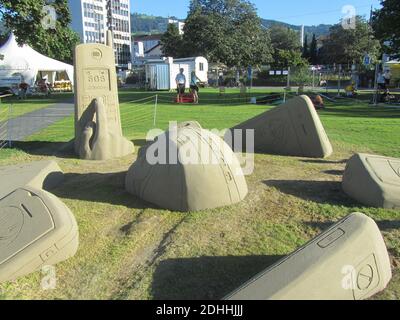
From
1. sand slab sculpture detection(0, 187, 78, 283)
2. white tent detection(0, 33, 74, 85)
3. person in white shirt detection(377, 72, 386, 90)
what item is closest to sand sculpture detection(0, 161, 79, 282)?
sand slab sculpture detection(0, 187, 78, 283)

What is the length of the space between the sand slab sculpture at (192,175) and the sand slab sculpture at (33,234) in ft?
4.98

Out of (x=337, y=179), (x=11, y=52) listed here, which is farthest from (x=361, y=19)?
(x=337, y=179)

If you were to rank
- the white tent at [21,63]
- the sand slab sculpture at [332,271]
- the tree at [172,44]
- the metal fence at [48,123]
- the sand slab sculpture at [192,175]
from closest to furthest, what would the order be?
the sand slab sculpture at [332,271]
the sand slab sculpture at [192,175]
the metal fence at [48,123]
the white tent at [21,63]
the tree at [172,44]

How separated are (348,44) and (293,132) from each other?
58089 millimetres

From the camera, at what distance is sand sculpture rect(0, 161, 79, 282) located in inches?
163

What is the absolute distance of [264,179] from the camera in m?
7.16

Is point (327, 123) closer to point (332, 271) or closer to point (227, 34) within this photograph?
point (332, 271)

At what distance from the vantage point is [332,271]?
3469 millimetres

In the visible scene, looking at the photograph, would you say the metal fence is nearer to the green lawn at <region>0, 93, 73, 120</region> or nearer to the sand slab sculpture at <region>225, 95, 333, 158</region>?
the green lawn at <region>0, 93, 73, 120</region>

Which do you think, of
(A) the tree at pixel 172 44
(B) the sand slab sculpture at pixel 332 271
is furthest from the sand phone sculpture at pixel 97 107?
(A) the tree at pixel 172 44

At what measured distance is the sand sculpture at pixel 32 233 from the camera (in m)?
4.15

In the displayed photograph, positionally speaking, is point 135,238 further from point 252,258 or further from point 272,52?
point 272,52

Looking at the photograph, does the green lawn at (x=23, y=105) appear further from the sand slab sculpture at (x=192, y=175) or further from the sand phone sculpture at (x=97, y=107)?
the sand slab sculpture at (x=192, y=175)

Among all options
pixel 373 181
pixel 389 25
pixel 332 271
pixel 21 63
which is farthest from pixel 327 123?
pixel 21 63
